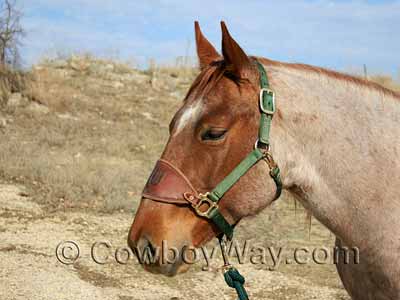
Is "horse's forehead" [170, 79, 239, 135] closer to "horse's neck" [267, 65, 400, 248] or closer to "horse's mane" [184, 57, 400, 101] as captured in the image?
"horse's mane" [184, 57, 400, 101]

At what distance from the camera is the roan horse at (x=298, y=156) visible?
6.49 feet

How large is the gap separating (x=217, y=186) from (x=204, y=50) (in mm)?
743

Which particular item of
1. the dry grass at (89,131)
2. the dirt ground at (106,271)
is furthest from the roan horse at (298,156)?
the dry grass at (89,131)

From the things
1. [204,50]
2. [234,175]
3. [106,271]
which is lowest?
[106,271]

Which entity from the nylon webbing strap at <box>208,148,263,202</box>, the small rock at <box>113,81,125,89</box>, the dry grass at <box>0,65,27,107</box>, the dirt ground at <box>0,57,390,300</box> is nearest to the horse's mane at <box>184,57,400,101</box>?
the nylon webbing strap at <box>208,148,263,202</box>

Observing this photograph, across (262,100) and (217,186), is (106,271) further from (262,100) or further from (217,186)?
(262,100)

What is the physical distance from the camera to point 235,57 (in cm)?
198

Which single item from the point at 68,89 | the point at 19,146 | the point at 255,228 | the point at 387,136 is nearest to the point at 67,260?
the point at 255,228

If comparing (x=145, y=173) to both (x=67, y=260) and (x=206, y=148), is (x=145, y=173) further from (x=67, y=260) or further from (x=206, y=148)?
(x=206, y=148)

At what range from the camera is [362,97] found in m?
2.25

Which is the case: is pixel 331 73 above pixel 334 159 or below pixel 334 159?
above

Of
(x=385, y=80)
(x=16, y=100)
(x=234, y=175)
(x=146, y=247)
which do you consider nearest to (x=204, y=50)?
(x=234, y=175)

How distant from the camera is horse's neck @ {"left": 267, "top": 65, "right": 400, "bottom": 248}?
207 centimetres

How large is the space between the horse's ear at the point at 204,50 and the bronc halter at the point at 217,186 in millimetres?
403
